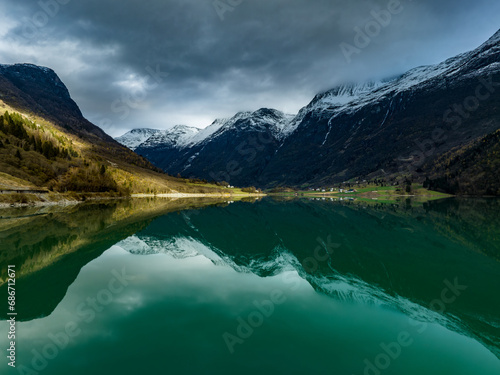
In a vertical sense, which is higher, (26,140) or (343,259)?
(26,140)

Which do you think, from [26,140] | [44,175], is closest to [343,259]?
[44,175]

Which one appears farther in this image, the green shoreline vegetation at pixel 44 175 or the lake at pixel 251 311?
the green shoreline vegetation at pixel 44 175

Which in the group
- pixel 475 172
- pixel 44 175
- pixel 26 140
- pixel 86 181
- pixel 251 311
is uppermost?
pixel 26 140

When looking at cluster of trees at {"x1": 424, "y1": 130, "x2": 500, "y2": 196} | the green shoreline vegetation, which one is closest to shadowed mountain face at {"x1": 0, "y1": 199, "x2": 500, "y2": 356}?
A: the green shoreline vegetation

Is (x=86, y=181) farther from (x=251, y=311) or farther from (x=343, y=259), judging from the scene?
(x=251, y=311)

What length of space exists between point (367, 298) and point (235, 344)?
28.7 feet

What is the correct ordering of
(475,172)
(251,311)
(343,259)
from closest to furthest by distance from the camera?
(251,311)
(343,259)
(475,172)

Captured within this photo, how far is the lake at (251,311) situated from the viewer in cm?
864

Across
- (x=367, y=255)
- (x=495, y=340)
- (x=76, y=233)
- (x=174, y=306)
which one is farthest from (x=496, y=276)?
(x=76, y=233)

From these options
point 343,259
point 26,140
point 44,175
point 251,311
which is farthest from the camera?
point 26,140

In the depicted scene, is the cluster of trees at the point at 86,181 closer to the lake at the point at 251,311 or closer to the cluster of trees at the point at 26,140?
the cluster of trees at the point at 26,140

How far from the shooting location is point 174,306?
12.7 m

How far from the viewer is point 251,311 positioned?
493 inches

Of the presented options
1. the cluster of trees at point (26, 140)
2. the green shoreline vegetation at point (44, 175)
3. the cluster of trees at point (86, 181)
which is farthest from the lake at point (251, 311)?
the cluster of trees at point (26, 140)
